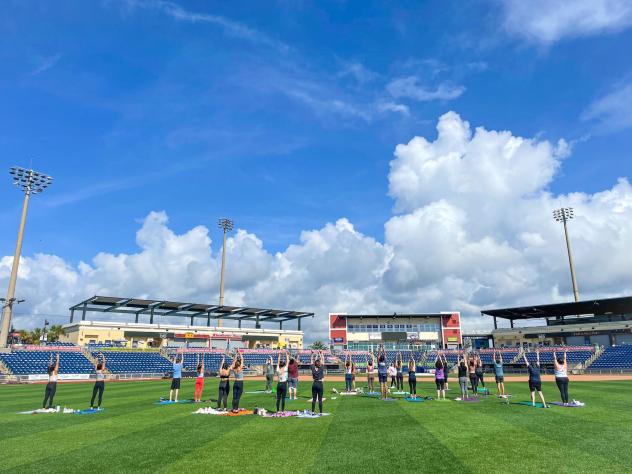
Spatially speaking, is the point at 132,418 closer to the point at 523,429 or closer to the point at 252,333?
the point at 523,429

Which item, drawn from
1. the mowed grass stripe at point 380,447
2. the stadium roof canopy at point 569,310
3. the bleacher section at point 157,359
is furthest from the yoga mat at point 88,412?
the stadium roof canopy at point 569,310

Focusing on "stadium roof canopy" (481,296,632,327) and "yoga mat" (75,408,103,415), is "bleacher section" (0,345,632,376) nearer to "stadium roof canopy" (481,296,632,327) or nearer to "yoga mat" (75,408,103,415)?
"stadium roof canopy" (481,296,632,327)

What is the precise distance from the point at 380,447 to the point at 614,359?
60397 millimetres

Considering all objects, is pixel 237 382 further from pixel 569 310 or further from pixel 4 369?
pixel 569 310

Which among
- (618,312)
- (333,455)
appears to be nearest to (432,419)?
(333,455)

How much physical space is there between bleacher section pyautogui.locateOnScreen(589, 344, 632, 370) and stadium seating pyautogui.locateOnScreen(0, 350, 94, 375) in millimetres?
65011

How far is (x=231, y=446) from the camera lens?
35.1ft

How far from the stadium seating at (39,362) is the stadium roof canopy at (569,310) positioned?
227 feet

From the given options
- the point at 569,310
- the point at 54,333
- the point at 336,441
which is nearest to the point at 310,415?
the point at 336,441

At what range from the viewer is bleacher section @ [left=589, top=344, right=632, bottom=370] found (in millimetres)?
52759

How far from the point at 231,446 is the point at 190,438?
178 centimetres

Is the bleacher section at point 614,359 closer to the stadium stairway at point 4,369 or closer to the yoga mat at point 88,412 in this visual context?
the yoga mat at point 88,412

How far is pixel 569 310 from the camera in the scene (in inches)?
2921

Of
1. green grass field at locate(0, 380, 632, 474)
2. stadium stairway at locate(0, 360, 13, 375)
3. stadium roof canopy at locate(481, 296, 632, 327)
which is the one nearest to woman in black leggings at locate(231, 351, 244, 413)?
green grass field at locate(0, 380, 632, 474)
